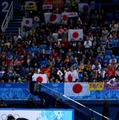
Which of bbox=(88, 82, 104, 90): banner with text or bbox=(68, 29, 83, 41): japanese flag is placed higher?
bbox=(68, 29, 83, 41): japanese flag

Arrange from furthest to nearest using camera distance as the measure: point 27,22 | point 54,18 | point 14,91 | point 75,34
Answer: point 27,22, point 54,18, point 75,34, point 14,91

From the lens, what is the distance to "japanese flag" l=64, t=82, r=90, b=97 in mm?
25156

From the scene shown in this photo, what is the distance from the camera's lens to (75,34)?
101ft

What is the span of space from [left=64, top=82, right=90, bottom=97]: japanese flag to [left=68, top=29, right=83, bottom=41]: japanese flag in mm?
5939

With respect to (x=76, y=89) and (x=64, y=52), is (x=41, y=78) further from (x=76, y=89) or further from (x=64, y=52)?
(x=64, y=52)

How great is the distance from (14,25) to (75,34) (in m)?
4.92

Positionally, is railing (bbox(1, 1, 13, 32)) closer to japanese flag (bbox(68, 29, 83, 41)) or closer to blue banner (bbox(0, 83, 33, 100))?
japanese flag (bbox(68, 29, 83, 41))

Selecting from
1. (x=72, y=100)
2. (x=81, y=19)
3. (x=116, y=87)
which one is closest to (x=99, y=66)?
(x=116, y=87)

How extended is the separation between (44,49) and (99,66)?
12.1ft

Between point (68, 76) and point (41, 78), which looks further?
point (41, 78)

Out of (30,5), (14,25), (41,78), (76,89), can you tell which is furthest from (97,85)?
(30,5)

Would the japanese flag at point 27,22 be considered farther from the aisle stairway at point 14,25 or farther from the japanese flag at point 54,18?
the japanese flag at point 54,18

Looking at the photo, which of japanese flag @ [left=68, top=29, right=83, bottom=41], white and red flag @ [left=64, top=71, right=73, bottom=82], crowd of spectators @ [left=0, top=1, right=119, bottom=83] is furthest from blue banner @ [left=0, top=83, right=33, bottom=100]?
japanese flag @ [left=68, top=29, right=83, bottom=41]

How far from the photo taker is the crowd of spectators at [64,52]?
26484 millimetres
